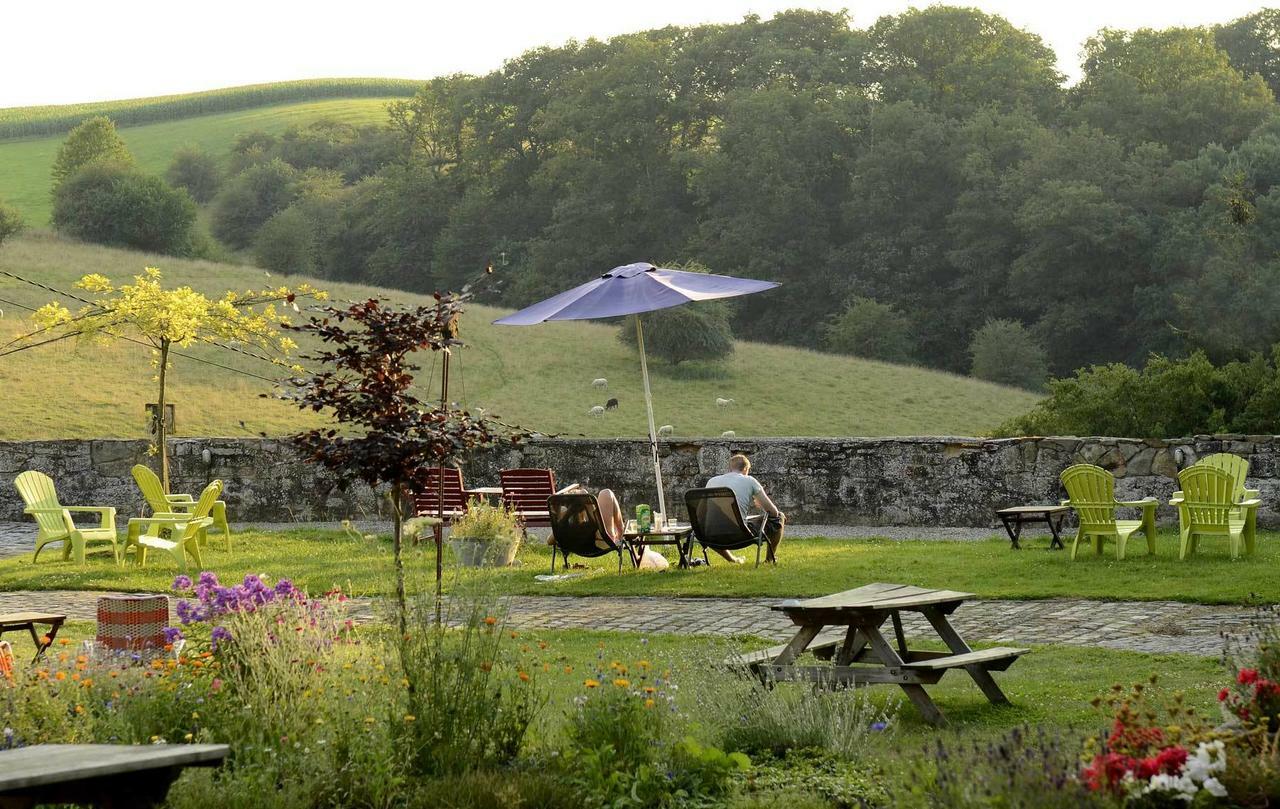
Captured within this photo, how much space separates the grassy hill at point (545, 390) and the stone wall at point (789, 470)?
7.26 metres

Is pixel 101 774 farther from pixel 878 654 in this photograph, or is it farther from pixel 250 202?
pixel 250 202

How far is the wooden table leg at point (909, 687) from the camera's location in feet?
18.5

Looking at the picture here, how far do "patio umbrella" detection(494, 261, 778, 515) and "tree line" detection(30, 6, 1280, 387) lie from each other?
2479cm

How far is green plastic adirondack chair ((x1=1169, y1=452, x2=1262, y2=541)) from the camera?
36.6 ft

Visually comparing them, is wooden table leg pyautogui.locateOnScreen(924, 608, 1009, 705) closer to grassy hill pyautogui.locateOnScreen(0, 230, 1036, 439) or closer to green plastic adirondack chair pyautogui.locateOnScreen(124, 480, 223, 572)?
green plastic adirondack chair pyautogui.locateOnScreen(124, 480, 223, 572)

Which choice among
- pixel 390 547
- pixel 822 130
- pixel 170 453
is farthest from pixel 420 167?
pixel 390 547

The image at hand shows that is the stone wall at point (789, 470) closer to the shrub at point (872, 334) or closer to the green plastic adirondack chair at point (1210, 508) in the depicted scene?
the green plastic adirondack chair at point (1210, 508)

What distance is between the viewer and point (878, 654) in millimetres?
5781

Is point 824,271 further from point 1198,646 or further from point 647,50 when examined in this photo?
point 1198,646

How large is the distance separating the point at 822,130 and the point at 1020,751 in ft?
143

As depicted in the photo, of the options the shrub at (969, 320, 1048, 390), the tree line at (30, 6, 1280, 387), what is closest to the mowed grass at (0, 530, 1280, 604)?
the tree line at (30, 6, 1280, 387)

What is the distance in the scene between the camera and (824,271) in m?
45.8

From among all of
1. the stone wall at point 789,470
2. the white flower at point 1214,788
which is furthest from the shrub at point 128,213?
the white flower at point 1214,788

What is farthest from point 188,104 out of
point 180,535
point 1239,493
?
point 1239,493
